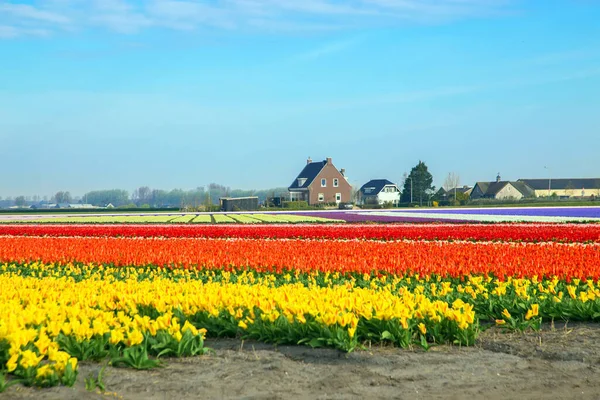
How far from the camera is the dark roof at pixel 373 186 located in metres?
126

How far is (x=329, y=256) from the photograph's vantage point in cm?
1525

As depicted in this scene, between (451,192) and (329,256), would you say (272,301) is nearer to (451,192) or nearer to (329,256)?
(329,256)

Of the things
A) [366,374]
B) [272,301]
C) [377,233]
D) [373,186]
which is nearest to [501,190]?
[373,186]

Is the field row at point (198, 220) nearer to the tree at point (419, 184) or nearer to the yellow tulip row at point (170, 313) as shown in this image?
the yellow tulip row at point (170, 313)

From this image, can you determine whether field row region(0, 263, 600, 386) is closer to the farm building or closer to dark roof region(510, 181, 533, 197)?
the farm building

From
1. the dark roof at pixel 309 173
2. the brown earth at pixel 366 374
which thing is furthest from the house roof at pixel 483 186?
the brown earth at pixel 366 374

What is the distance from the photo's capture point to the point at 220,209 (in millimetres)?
81938

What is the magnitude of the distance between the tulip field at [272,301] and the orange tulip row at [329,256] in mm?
39

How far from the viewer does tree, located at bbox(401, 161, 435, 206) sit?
359 ft

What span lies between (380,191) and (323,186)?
20800 mm

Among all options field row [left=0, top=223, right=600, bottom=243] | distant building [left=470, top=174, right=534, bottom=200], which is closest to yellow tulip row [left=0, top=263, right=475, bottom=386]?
field row [left=0, top=223, right=600, bottom=243]

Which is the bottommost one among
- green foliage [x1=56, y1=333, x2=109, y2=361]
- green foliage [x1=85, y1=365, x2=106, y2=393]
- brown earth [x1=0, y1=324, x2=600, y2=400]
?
brown earth [x1=0, y1=324, x2=600, y2=400]

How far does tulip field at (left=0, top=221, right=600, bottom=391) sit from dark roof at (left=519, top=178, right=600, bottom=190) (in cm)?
13833

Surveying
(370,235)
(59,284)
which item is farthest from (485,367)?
(370,235)
